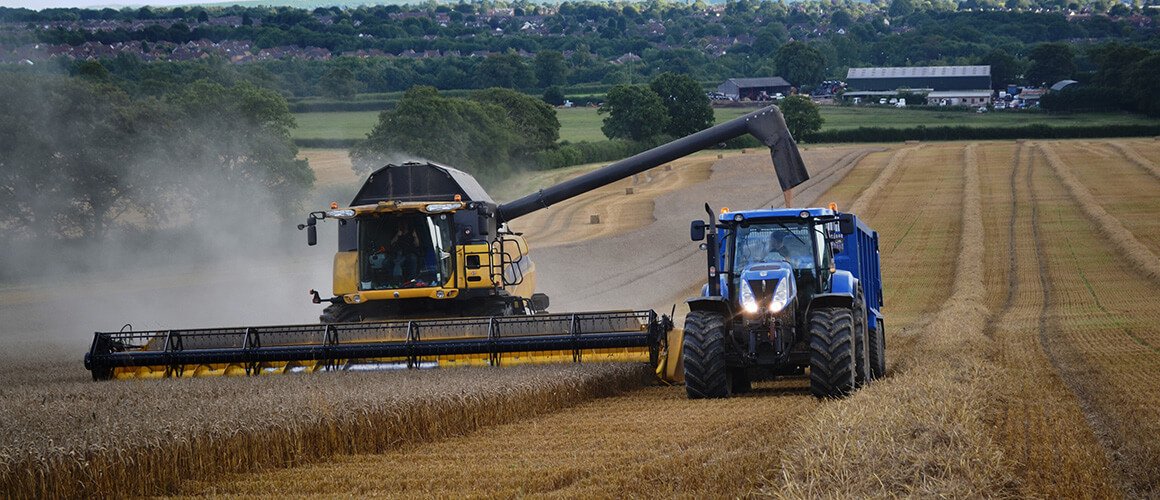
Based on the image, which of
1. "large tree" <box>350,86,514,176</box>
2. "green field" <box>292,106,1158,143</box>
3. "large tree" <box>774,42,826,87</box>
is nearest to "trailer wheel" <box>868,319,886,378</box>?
"large tree" <box>350,86,514,176</box>

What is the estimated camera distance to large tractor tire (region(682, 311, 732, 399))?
1111 centimetres

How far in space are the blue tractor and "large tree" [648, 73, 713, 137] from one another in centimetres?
6932

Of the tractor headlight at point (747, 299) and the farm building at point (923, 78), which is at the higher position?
the farm building at point (923, 78)

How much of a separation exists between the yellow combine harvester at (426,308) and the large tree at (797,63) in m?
115

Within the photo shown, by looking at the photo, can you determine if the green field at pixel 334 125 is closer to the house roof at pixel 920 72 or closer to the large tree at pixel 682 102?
the large tree at pixel 682 102

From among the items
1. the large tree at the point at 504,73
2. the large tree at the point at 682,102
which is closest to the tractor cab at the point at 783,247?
the large tree at the point at 682,102

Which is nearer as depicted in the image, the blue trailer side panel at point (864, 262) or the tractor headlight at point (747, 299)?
the tractor headlight at point (747, 299)

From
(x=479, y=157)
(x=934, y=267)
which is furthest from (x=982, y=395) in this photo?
(x=479, y=157)

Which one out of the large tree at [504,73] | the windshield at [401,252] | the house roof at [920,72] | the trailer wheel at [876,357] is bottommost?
the trailer wheel at [876,357]

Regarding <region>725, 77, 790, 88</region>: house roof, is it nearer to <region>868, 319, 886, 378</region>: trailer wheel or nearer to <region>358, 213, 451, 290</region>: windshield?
<region>358, 213, 451, 290</region>: windshield

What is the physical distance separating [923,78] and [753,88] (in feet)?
82.4

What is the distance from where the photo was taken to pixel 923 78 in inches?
5103

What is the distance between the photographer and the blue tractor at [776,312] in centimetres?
1077

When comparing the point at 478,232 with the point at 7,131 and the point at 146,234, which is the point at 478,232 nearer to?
the point at 7,131
